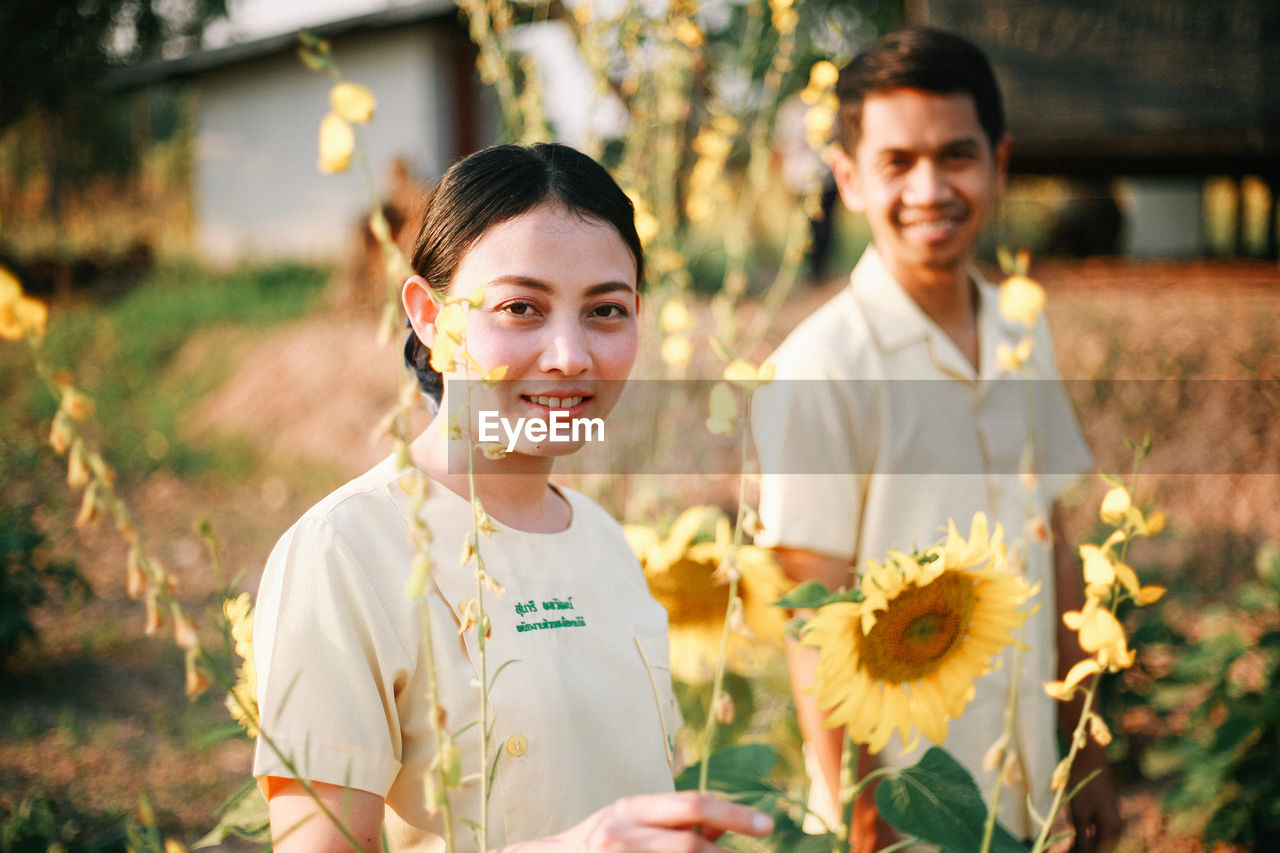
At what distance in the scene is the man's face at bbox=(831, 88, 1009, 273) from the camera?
180cm

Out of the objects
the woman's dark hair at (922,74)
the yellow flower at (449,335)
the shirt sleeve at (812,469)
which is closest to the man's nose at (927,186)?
the woman's dark hair at (922,74)

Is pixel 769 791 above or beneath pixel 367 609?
beneath

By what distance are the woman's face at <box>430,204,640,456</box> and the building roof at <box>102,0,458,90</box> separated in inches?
404

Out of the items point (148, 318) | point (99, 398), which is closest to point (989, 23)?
point (99, 398)

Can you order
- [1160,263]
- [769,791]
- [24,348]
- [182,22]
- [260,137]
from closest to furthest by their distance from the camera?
[769,791] < [1160,263] < [24,348] < [182,22] < [260,137]

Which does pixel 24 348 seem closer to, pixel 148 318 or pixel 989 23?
pixel 148 318

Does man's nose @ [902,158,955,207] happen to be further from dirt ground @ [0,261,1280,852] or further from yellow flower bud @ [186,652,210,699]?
dirt ground @ [0,261,1280,852]

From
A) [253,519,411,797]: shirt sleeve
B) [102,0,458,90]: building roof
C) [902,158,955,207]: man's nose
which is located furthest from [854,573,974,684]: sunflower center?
[102,0,458,90]: building roof

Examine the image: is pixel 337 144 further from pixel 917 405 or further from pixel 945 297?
pixel 945 297

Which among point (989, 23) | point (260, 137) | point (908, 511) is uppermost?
point (260, 137)

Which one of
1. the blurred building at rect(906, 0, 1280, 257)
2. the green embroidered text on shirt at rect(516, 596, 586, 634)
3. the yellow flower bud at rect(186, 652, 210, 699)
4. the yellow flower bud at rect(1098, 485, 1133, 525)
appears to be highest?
the blurred building at rect(906, 0, 1280, 257)

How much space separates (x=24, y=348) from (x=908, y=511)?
356 inches

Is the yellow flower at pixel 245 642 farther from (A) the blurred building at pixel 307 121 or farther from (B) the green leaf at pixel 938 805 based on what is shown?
(A) the blurred building at pixel 307 121

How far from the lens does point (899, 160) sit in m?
1.83
